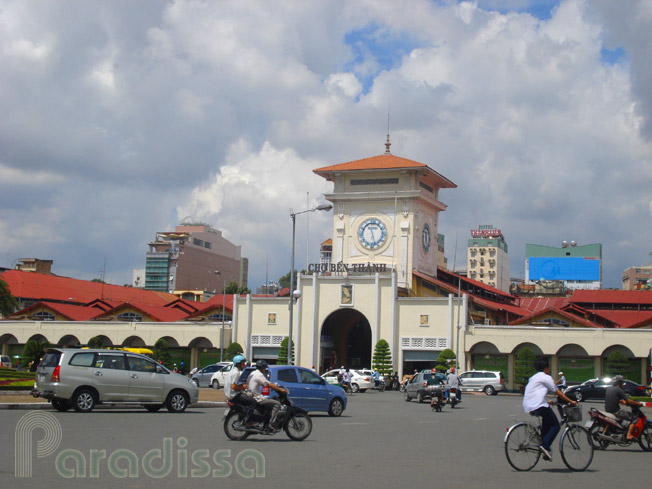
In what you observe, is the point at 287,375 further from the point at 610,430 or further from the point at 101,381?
the point at 610,430

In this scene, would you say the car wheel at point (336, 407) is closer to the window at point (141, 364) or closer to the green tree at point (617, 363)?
the window at point (141, 364)

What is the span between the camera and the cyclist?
1283cm

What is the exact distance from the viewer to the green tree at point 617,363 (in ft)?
178

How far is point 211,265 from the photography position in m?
166

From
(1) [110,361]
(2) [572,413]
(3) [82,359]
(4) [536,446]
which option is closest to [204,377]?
(1) [110,361]

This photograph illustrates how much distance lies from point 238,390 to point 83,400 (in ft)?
20.9

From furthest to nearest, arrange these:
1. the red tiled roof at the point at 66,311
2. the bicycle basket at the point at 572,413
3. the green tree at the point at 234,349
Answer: the red tiled roof at the point at 66,311
the green tree at the point at 234,349
the bicycle basket at the point at 572,413

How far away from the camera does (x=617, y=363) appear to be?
2133 inches

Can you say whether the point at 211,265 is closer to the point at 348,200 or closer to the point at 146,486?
the point at 348,200

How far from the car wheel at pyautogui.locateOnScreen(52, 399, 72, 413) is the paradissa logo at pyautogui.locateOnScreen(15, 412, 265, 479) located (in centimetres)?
700

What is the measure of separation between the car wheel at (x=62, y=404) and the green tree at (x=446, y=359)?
38.5 m

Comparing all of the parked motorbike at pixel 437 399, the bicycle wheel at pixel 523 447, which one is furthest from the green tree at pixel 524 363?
the bicycle wheel at pixel 523 447

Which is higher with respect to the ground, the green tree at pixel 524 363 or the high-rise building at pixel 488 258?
the high-rise building at pixel 488 258

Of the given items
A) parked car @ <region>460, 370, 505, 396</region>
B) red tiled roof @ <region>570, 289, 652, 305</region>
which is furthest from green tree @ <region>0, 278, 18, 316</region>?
red tiled roof @ <region>570, 289, 652, 305</region>
